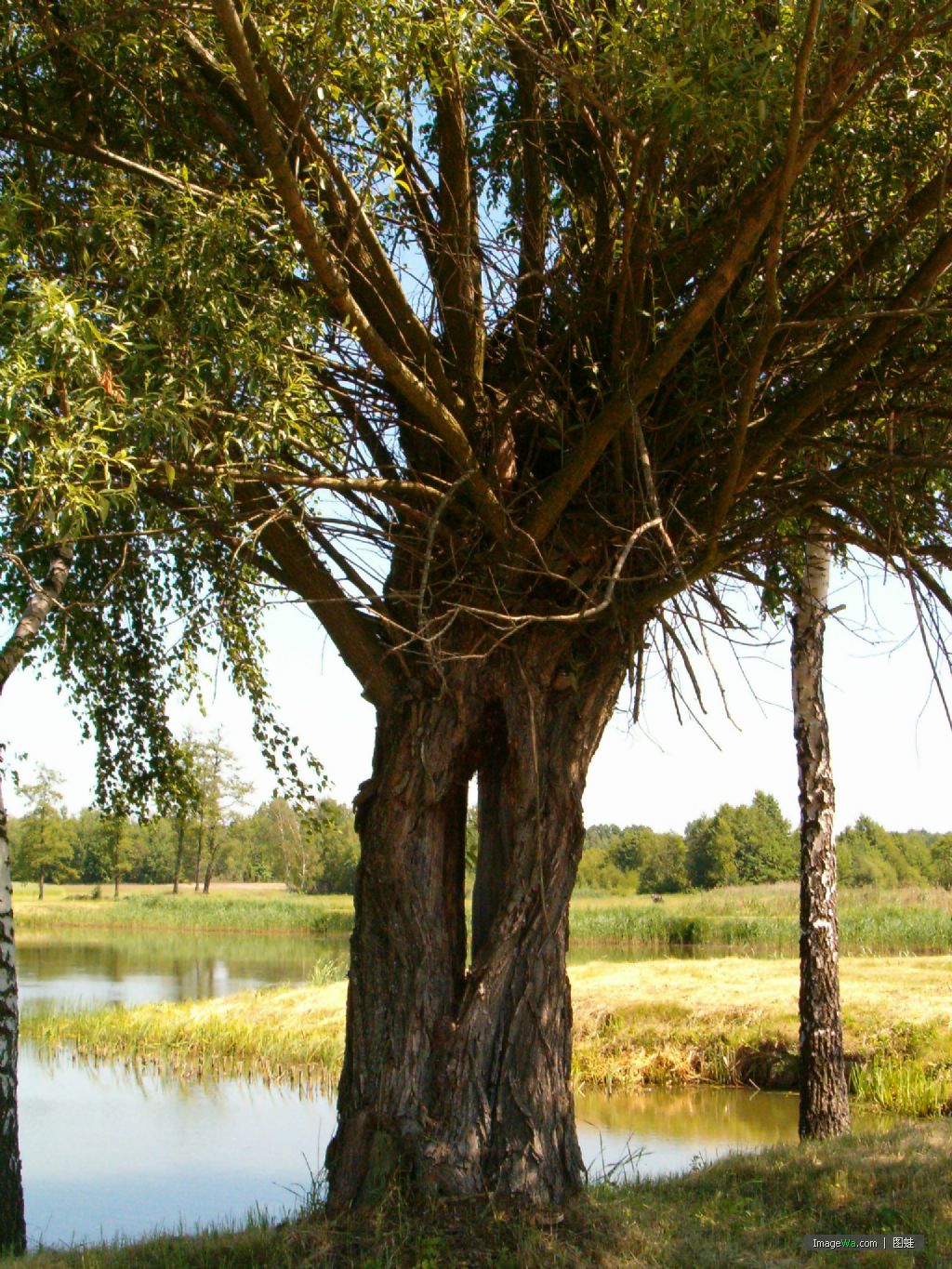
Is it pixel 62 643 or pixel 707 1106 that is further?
pixel 707 1106

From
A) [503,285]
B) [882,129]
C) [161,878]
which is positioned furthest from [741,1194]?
[161,878]

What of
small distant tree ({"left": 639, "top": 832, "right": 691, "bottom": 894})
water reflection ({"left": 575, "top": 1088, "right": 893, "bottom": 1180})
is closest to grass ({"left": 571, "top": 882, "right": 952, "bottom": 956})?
water reflection ({"left": 575, "top": 1088, "right": 893, "bottom": 1180})

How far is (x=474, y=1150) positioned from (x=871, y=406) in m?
3.96

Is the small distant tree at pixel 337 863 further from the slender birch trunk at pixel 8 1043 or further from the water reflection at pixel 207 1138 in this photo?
the slender birch trunk at pixel 8 1043

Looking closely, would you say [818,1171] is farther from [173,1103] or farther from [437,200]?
[173,1103]

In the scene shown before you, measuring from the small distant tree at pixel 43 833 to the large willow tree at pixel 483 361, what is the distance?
46.2 metres

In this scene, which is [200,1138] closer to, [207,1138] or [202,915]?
[207,1138]

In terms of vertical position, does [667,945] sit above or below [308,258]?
below

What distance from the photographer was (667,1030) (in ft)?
41.9

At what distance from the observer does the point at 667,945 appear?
23.7 meters

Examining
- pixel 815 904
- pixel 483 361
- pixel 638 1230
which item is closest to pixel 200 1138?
pixel 815 904

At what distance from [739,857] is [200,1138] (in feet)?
160

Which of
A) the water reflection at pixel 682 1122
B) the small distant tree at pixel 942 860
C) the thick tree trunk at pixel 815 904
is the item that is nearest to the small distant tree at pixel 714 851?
the small distant tree at pixel 942 860

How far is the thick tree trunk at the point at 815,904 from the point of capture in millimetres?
7445
